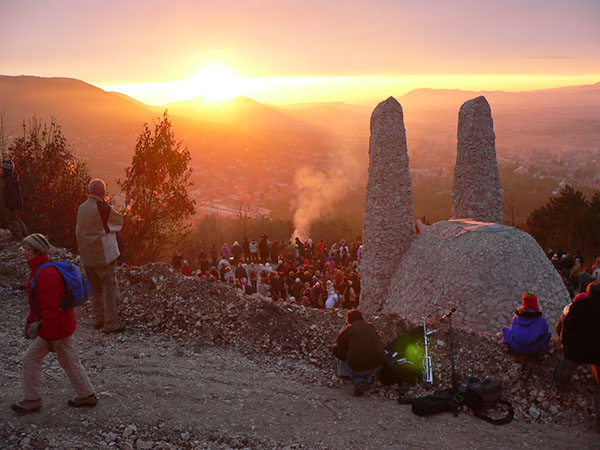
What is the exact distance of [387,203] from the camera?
13.6 meters

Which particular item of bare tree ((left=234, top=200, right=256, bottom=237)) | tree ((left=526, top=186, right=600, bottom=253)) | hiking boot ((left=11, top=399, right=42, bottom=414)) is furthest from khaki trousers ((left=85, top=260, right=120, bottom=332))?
bare tree ((left=234, top=200, right=256, bottom=237))

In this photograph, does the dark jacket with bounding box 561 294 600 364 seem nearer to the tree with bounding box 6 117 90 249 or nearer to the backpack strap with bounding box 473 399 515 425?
the backpack strap with bounding box 473 399 515 425

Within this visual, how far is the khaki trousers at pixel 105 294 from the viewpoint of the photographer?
26.1 ft

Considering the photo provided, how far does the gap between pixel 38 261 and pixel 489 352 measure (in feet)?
22.3

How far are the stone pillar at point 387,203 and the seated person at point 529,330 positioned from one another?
20.7 ft

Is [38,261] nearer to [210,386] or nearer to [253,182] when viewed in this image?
[210,386]

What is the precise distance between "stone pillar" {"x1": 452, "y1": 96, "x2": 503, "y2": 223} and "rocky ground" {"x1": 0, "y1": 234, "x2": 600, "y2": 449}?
23.3ft

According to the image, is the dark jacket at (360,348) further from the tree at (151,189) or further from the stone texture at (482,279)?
the tree at (151,189)

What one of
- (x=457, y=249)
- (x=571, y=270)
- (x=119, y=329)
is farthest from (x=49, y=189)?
(x=571, y=270)

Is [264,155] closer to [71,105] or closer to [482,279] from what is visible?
[71,105]

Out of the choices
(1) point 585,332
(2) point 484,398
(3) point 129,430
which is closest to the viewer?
(3) point 129,430

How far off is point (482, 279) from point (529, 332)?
3.77 meters

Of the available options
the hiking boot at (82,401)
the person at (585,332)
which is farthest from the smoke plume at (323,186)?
the hiking boot at (82,401)

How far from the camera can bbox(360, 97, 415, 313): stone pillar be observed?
13578mm
